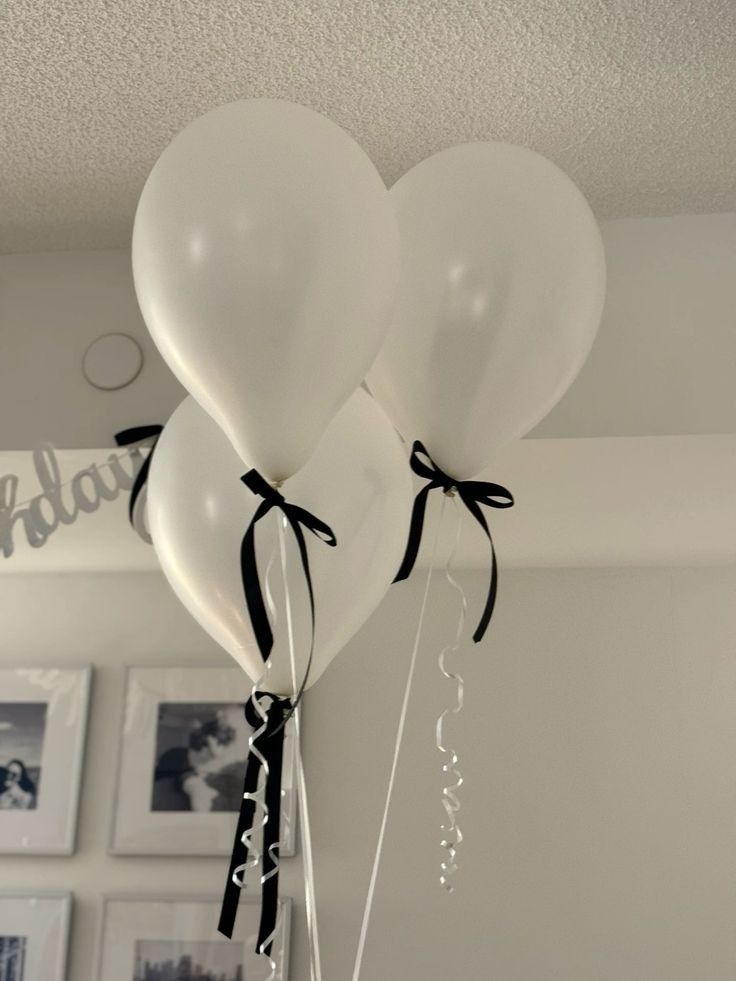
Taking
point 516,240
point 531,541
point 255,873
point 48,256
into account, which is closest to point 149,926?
point 255,873

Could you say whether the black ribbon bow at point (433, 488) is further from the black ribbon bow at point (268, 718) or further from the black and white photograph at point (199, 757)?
the black and white photograph at point (199, 757)

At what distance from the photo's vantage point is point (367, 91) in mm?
1604

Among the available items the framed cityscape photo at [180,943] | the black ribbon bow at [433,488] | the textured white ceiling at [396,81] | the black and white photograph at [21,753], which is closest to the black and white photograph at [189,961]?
the framed cityscape photo at [180,943]

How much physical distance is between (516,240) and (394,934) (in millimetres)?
1399

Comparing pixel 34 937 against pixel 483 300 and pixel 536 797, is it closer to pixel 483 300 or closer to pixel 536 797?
pixel 536 797

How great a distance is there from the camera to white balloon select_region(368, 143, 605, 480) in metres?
1.15

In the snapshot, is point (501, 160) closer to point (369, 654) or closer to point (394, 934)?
point (369, 654)

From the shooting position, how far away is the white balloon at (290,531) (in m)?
1.15

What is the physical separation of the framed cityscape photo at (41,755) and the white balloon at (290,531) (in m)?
1.14

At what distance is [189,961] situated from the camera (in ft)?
6.70

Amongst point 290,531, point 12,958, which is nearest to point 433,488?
point 290,531

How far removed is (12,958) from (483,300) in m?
1.70

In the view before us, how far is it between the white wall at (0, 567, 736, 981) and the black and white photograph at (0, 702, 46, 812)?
113 millimetres

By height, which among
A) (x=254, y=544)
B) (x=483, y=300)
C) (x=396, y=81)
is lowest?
(x=254, y=544)
